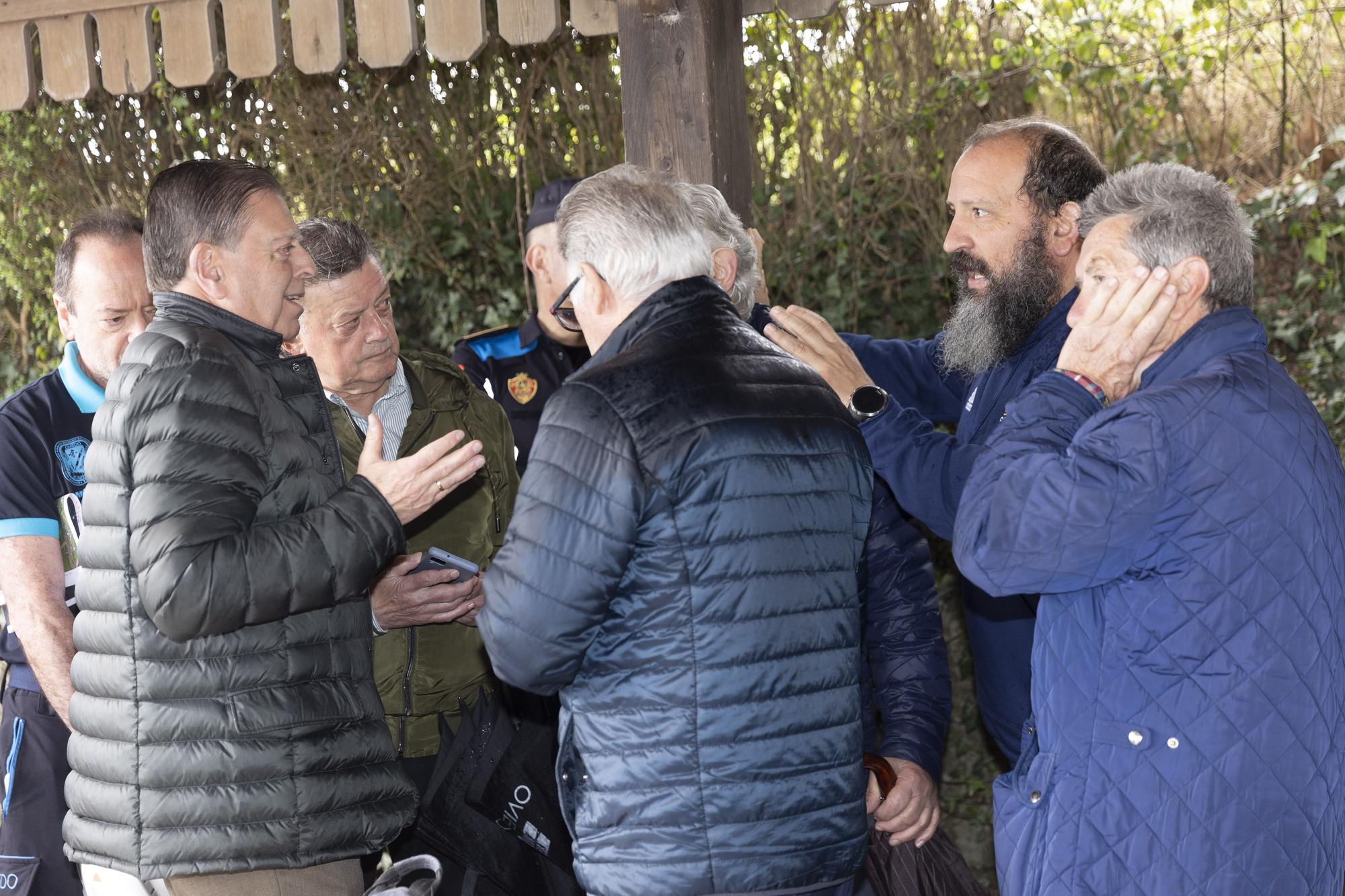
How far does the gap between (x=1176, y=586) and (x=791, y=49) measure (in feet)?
13.8

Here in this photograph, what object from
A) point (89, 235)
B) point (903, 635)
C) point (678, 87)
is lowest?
point (903, 635)

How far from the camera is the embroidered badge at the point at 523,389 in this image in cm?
406

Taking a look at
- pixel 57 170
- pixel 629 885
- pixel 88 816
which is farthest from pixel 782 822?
pixel 57 170

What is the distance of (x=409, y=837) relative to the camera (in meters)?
3.33

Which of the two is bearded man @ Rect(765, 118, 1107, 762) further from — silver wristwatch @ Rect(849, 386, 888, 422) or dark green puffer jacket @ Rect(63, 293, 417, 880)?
dark green puffer jacket @ Rect(63, 293, 417, 880)

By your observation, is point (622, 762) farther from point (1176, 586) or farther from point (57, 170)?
point (57, 170)

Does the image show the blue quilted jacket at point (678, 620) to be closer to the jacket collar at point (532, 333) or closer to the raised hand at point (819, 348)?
the raised hand at point (819, 348)

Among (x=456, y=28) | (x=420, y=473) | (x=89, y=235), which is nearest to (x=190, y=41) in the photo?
(x=456, y=28)

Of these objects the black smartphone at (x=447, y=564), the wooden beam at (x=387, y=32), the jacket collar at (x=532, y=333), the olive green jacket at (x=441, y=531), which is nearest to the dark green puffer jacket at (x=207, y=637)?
the black smartphone at (x=447, y=564)

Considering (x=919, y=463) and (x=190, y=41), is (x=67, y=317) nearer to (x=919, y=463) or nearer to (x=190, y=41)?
(x=190, y=41)

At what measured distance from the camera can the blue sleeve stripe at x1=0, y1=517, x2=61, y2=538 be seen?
3004 mm

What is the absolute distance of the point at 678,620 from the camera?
207 cm

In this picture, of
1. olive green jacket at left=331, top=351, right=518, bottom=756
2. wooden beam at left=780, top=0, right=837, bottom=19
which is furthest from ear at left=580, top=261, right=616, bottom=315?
wooden beam at left=780, top=0, right=837, bottom=19

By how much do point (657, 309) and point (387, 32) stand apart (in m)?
2.24
